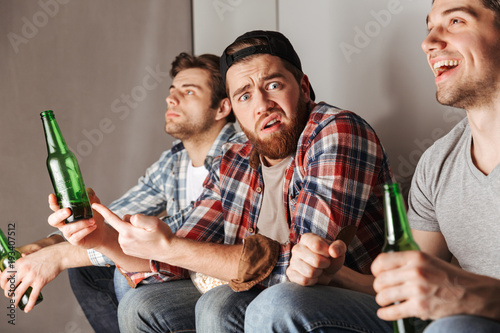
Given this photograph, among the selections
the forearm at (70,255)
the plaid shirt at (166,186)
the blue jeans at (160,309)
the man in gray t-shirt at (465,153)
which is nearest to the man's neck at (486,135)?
the man in gray t-shirt at (465,153)

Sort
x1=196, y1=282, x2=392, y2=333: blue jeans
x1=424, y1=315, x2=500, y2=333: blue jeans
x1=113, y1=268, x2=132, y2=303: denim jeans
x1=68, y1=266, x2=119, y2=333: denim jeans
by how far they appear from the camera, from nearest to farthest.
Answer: x1=424, y1=315, x2=500, y2=333: blue jeans < x1=196, y1=282, x2=392, y2=333: blue jeans < x1=113, y1=268, x2=132, y2=303: denim jeans < x1=68, y1=266, x2=119, y2=333: denim jeans

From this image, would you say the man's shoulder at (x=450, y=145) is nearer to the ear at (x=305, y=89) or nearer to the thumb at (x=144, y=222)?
the ear at (x=305, y=89)

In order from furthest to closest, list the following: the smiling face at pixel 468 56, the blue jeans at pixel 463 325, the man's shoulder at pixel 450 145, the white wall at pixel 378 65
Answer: the white wall at pixel 378 65 < the man's shoulder at pixel 450 145 < the smiling face at pixel 468 56 < the blue jeans at pixel 463 325

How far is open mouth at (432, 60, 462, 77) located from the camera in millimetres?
1156

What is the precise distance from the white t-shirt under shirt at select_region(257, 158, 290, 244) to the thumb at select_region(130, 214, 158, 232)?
1.30 ft

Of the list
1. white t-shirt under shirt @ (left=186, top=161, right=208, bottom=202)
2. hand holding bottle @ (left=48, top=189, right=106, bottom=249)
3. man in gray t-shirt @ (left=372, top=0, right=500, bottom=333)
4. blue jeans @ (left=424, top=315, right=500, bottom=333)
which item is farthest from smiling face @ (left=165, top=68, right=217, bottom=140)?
blue jeans @ (left=424, top=315, right=500, bottom=333)

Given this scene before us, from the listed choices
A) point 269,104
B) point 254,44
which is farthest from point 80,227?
point 254,44

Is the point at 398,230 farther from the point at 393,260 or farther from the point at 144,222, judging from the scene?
the point at 144,222

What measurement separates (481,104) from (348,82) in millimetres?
933

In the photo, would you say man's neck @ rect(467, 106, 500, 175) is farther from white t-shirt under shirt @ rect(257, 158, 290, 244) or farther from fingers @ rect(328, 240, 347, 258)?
white t-shirt under shirt @ rect(257, 158, 290, 244)

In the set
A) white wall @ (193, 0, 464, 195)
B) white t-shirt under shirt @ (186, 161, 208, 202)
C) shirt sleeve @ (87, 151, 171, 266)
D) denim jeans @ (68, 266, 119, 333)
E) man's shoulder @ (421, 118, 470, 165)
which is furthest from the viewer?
shirt sleeve @ (87, 151, 171, 266)

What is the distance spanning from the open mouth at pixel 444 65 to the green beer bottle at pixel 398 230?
1.65 ft

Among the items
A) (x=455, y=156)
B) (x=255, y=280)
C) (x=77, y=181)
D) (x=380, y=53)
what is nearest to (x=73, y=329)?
(x=77, y=181)

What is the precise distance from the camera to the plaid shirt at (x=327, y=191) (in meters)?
1.26
